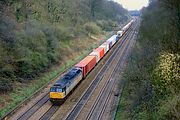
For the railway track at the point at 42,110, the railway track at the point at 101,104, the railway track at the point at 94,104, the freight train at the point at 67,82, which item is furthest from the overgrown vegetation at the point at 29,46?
the railway track at the point at 101,104

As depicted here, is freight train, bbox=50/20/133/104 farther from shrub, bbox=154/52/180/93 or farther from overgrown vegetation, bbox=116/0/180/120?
shrub, bbox=154/52/180/93

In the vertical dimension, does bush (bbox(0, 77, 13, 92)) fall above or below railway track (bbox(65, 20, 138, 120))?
above

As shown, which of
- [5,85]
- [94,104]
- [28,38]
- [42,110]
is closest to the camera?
[42,110]

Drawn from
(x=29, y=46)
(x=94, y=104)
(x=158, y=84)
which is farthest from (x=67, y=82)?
(x=158, y=84)

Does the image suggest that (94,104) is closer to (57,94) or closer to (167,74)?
(57,94)

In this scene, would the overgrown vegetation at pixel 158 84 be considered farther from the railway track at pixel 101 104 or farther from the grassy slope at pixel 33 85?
the grassy slope at pixel 33 85

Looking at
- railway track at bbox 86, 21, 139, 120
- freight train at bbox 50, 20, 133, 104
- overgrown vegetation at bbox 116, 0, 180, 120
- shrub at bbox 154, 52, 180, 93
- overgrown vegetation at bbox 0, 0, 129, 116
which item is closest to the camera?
overgrown vegetation at bbox 116, 0, 180, 120

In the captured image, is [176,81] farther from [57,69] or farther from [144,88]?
[57,69]

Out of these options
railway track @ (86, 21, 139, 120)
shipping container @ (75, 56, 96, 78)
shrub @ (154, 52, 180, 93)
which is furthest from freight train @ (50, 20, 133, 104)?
shrub @ (154, 52, 180, 93)

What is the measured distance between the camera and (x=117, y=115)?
2508 cm

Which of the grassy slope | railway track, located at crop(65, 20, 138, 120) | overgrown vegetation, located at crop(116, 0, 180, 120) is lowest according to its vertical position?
railway track, located at crop(65, 20, 138, 120)

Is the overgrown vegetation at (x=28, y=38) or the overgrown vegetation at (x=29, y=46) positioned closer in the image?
the overgrown vegetation at (x=29, y=46)

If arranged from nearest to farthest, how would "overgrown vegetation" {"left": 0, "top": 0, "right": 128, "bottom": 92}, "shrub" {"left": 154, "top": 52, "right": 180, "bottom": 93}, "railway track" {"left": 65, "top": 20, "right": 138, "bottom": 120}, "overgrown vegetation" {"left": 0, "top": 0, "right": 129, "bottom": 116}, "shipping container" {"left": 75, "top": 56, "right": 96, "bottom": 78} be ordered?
"shrub" {"left": 154, "top": 52, "right": 180, "bottom": 93} < "railway track" {"left": 65, "top": 20, "right": 138, "bottom": 120} < "overgrown vegetation" {"left": 0, "top": 0, "right": 129, "bottom": 116} < "overgrown vegetation" {"left": 0, "top": 0, "right": 128, "bottom": 92} < "shipping container" {"left": 75, "top": 56, "right": 96, "bottom": 78}

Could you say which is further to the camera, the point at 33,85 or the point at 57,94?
the point at 33,85
